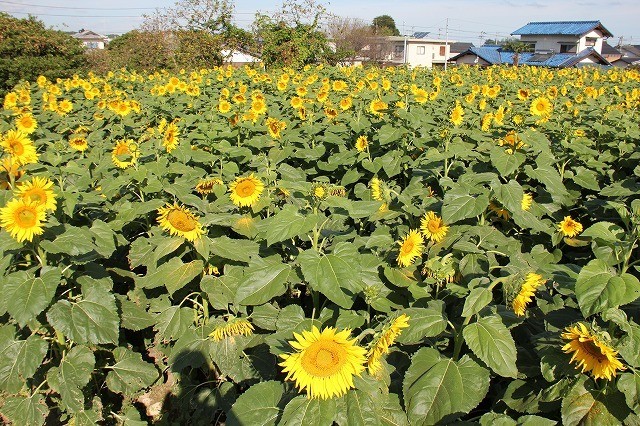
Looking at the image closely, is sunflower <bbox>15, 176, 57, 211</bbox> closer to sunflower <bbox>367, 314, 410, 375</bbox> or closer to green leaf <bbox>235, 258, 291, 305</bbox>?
green leaf <bbox>235, 258, 291, 305</bbox>

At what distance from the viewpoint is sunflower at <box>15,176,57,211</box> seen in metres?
2.25

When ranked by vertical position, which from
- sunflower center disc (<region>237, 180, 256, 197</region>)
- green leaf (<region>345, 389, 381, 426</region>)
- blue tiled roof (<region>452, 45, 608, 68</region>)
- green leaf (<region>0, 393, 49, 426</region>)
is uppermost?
blue tiled roof (<region>452, 45, 608, 68</region>)

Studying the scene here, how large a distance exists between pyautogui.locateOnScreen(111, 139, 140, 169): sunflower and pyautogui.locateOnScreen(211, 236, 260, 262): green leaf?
52.1 inches

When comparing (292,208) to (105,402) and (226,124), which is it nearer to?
(105,402)

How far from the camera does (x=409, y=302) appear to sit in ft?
7.54

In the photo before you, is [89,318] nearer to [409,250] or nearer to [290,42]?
[409,250]

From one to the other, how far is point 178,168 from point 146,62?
1834 centimetres

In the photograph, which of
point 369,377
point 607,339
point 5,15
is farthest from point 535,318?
point 5,15

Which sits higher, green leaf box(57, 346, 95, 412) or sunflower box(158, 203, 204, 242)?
sunflower box(158, 203, 204, 242)

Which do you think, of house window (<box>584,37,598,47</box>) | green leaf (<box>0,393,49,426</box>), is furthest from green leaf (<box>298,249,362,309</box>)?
house window (<box>584,37,598,47</box>)

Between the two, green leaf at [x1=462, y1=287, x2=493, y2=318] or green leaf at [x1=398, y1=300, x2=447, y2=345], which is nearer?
green leaf at [x1=462, y1=287, x2=493, y2=318]

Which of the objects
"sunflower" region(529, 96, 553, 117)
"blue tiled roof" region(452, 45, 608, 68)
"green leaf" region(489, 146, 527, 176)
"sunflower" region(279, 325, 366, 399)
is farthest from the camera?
"blue tiled roof" region(452, 45, 608, 68)

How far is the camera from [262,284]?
2055 mm

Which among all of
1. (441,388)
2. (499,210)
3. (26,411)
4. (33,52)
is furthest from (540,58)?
(26,411)
